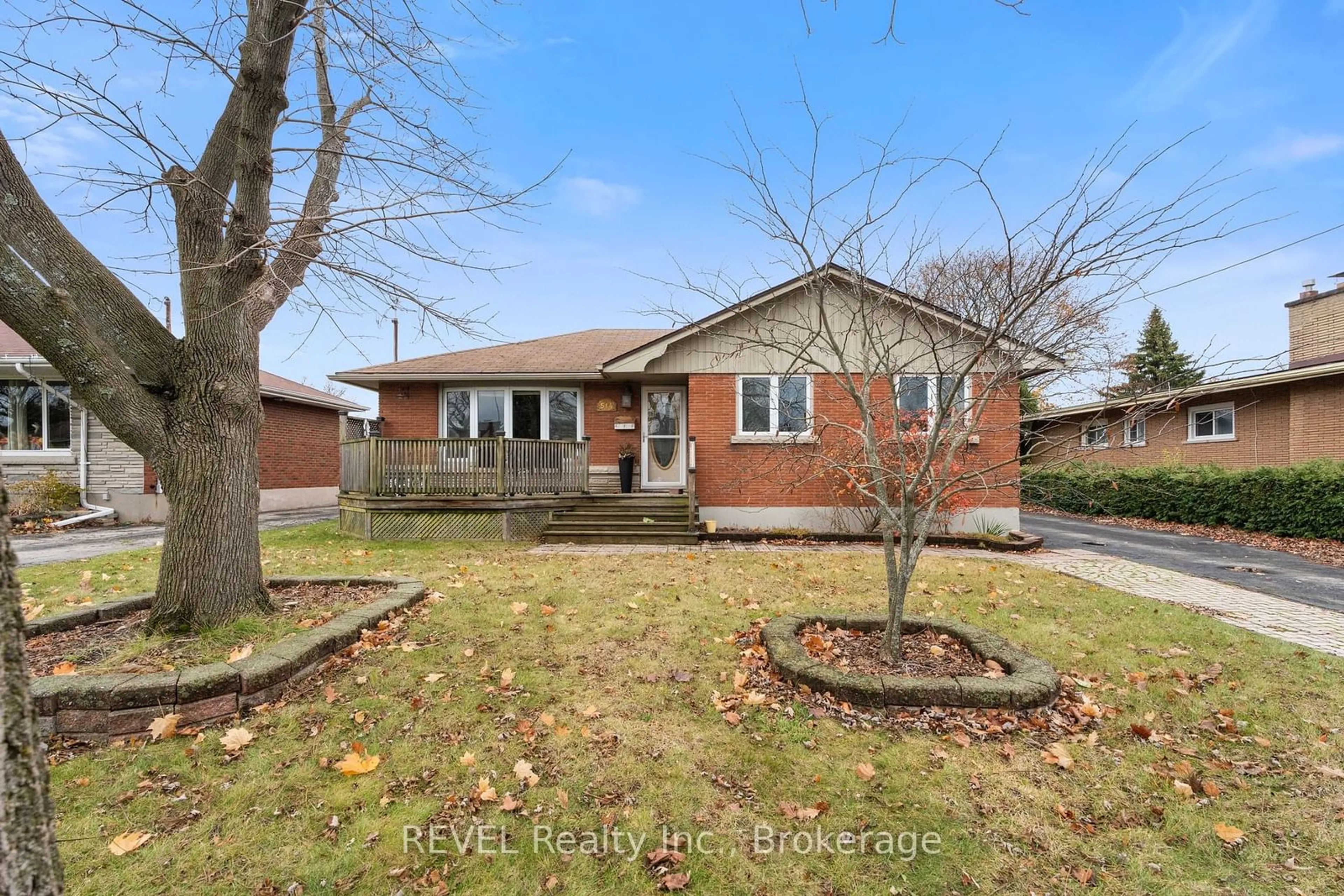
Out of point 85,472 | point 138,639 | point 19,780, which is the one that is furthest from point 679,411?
point 85,472

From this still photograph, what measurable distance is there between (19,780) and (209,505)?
12.5ft

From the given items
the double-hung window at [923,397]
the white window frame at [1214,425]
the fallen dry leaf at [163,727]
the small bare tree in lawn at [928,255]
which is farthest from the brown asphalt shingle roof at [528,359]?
the white window frame at [1214,425]

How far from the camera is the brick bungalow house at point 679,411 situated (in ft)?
36.8

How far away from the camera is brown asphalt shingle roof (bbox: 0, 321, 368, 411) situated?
45.9ft

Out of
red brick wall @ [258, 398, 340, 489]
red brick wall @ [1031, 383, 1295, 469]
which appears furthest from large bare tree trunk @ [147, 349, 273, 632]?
red brick wall @ [1031, 383, 1295, 469]

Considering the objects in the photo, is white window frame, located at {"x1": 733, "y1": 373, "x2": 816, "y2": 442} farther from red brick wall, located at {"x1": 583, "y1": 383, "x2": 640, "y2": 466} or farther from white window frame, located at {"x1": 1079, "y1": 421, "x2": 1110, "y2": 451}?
white window frame, located at {"x1": 1079, "y1": 421, "x2": 1110, "y2": 451}

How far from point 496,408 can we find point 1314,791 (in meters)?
13.4

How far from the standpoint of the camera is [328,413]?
19.5 metres

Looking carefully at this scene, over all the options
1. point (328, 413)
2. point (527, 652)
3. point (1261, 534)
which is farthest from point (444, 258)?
point (328, 413)

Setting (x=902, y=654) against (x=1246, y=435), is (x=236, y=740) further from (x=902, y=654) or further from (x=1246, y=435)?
(x=1246, y=435)

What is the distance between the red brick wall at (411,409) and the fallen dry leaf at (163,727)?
11.0 m

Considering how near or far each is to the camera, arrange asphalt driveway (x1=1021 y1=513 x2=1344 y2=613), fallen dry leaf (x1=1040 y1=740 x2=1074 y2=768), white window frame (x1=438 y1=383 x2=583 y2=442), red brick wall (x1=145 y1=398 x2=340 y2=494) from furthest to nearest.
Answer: red brick wall (x1=145 y1=398 x2=340 y2=494) < white window frame (x1=438 y1=383 x2=583 y2=442) < asphalt driveway (x1=1021 y1=513 x2=1344 y2=613) < fallen dry leaf (x1=1040 y1=740 x2=1074 y2=768)

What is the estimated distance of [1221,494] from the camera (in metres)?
13.2

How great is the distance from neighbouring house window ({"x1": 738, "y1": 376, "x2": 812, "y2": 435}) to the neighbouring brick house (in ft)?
15.3
